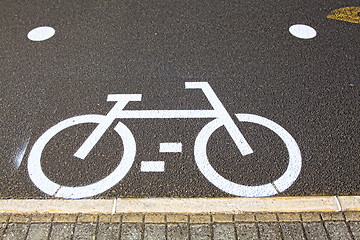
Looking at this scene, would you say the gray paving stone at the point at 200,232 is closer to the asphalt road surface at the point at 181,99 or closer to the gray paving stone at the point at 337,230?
the asphalt road surface at the point at 181,99

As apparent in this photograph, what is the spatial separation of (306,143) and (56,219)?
2.94 metres

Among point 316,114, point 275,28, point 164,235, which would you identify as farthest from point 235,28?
point 164,235

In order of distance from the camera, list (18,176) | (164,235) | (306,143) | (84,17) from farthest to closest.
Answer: (84,17) < (306,143) < (18,176) < (164,235)

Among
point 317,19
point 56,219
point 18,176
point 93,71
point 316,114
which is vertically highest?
point 317,19

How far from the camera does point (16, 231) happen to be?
323cm

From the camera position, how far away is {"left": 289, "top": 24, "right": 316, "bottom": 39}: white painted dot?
5641 millimetres

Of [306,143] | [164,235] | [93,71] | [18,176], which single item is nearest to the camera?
[164,235]

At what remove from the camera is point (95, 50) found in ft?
18.0

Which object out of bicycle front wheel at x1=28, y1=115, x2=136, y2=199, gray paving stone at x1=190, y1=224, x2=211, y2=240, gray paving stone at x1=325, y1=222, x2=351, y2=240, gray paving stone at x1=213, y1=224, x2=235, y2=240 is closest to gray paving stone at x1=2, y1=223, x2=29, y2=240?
bicycle front wheel at x1=28, y1=115, x2=136, y2=199

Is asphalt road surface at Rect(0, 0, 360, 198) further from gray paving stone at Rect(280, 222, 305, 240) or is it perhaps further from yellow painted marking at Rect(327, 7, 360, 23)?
gray paving stone at Rect(280, 222, 305, 240)

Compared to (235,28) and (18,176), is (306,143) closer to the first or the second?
(235,28)

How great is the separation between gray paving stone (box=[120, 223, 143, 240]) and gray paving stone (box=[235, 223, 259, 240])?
0.95 m

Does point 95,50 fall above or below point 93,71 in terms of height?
above

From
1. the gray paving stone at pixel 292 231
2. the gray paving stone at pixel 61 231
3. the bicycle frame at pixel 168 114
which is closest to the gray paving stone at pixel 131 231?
the gray paving stone at pixel 61 231
